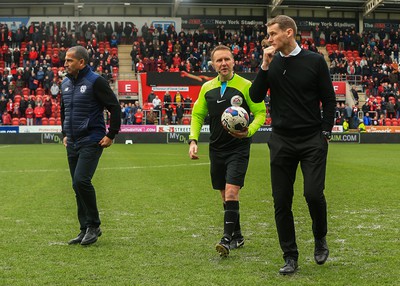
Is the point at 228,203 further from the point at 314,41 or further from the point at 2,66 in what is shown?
the point at 314,41

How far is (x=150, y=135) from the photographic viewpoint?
35.9 meters

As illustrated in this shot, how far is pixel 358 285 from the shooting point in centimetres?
499

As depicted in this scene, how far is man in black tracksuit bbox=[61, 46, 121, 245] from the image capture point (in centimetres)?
687

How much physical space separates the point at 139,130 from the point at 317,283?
31486mm

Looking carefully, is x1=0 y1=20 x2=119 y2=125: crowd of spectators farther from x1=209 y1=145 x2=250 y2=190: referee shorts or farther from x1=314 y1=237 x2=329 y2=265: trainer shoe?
x1=314 y1=237 x2=329 y2=265: trainer shoe

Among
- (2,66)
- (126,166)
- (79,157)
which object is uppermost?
(2,66)

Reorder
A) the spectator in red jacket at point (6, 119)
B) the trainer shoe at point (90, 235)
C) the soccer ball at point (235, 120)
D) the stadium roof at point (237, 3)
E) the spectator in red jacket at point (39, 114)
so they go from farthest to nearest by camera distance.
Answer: the stadium roof at point (237, 3)
the spectator in red jacket at point (39, 114)
the spectator in red jacket at point (6, 119)
the trainer shoe at point (90, 235)
the soccer ball at point (235, 120)

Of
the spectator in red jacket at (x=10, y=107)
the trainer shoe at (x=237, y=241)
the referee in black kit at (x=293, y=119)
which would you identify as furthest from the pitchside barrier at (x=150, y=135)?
the referee in black kit at (x=293, y=119)

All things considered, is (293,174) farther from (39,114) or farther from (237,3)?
(237,3)

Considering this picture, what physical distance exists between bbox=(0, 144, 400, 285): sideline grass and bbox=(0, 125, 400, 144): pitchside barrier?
21.3 metres

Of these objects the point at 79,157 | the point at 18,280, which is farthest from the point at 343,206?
the point at 18,280

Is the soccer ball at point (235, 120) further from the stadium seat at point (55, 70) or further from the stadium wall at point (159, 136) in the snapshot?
the stadium seat at point (55, 70)

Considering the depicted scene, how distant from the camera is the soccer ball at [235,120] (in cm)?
612

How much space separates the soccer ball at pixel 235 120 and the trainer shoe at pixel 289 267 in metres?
1.40
